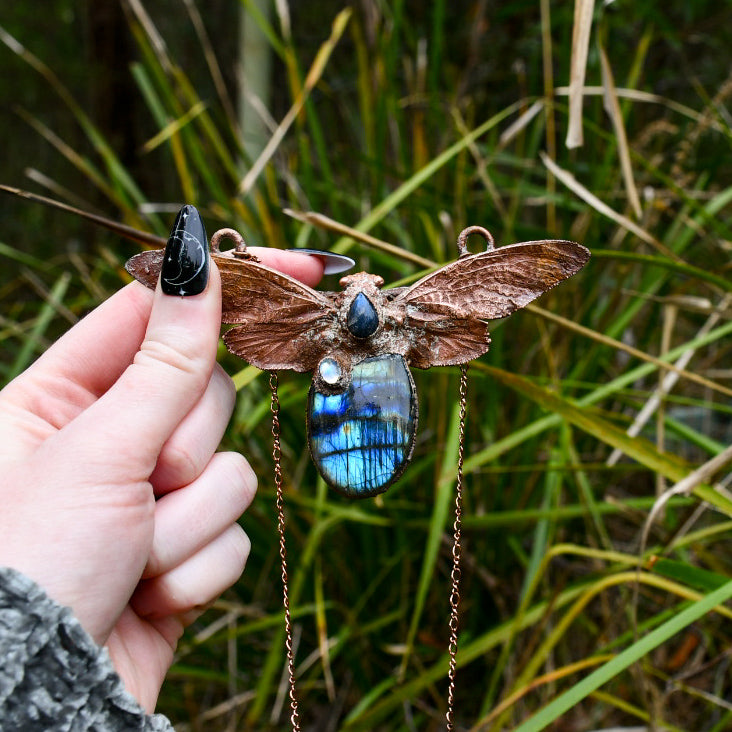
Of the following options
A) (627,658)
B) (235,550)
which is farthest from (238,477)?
(627,658)

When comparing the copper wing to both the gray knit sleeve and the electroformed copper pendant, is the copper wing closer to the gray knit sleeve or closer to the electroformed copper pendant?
the electroformed copper pendant

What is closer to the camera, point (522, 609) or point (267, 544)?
point (522, 609)

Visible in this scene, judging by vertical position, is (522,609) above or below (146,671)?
below

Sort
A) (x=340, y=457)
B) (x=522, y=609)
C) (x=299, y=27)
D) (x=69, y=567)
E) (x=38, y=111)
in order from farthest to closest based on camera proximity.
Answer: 1. (x=38, y=111)
2. (x=299, y=27)
3. (x=522, y=609)
4. (x=340, y=457)
5. (x=69, y=567)

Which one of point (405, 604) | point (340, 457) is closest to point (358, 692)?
point (405, 604)

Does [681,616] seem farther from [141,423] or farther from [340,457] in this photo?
[141,423]

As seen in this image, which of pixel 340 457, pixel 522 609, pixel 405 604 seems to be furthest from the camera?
pixel 405 604

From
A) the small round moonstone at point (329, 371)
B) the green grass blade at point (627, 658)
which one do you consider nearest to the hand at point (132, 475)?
the small round moonstone at point (329, 371)

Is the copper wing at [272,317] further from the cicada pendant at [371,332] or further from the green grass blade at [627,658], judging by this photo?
the green grass blade at [627,658]
